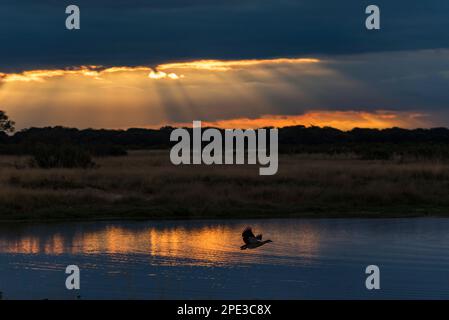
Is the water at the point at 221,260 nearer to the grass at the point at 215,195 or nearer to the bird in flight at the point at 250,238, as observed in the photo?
the bird in flight at the point at 250,238

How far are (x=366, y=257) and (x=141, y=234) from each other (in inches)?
256

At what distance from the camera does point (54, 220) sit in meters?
25.8

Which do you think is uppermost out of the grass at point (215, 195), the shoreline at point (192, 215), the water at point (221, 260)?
the grass at point (215, 195)

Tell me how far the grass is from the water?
2.12m

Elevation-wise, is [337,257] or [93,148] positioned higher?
[93,148]

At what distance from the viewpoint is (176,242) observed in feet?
68.4

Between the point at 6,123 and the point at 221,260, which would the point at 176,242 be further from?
the point at 6,123

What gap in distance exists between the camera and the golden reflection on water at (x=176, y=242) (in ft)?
61.3

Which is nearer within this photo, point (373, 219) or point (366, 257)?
point (366, 257)

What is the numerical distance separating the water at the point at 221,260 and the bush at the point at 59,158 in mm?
18068

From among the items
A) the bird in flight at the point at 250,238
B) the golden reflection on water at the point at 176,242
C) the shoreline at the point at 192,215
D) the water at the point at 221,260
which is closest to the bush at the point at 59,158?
the shoreline at the point at 192,215

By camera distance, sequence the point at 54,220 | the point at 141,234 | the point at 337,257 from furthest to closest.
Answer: the point at 54,220 < the point at 141,234 < the point at 337,257
